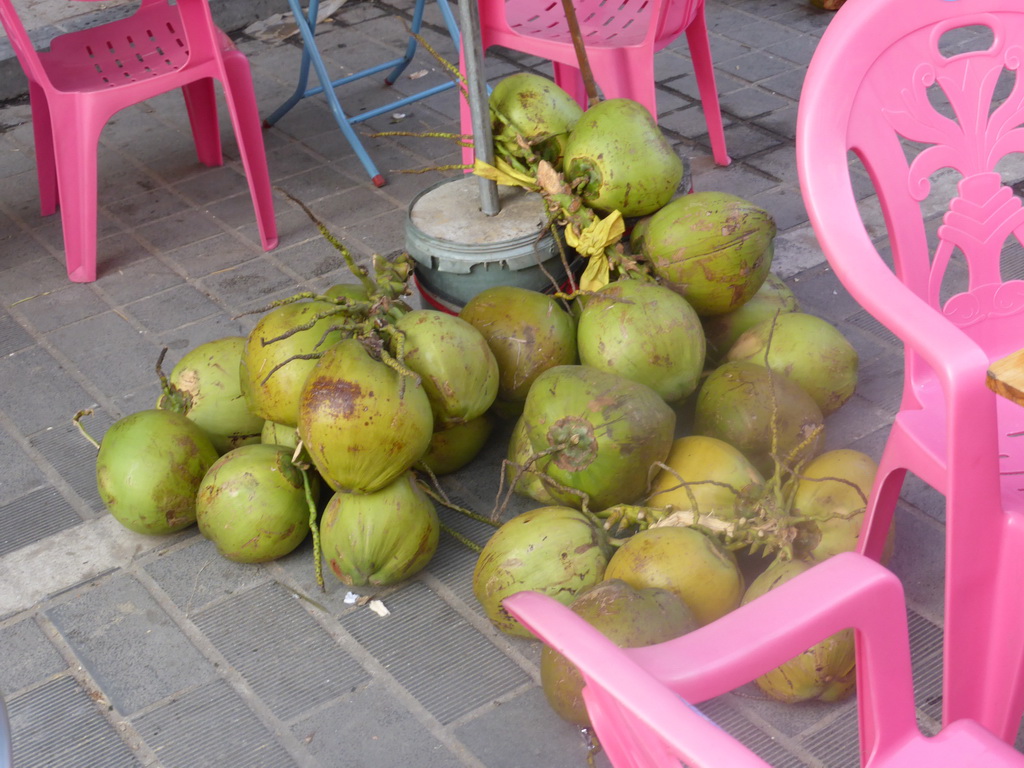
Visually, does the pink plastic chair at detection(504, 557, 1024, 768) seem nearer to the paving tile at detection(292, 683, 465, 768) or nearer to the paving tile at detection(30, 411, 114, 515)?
the paving tile at detection(292, 683, 465, 768)

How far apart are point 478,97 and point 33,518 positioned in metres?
1.59

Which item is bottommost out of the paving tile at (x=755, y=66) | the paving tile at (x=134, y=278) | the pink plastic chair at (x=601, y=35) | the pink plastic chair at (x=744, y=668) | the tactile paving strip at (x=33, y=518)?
the paving tile at (x=755, y=66)

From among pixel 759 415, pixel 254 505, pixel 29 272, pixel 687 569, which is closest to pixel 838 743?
pixel 687 569

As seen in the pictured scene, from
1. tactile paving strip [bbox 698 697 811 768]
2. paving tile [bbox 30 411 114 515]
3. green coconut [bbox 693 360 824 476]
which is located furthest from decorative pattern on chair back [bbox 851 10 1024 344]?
paving tile [bbox 30 411 114 515]

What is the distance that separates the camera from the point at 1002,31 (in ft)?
6.35

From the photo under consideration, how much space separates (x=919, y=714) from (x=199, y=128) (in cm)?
362

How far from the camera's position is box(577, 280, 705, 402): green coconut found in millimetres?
2465

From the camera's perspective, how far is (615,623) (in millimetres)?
1890

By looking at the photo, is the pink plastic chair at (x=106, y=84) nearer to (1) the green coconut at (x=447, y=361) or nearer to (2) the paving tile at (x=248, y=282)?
(2) the paving tile at (x=248, y=282)

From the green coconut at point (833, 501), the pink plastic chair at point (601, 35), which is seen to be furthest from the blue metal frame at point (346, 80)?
the green coconut at point (833, 501)

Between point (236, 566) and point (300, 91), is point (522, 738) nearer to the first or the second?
point (236, 566)

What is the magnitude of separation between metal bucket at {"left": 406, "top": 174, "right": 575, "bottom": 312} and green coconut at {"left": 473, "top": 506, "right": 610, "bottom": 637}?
729 millimetres

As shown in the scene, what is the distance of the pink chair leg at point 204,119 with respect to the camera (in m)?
4.31

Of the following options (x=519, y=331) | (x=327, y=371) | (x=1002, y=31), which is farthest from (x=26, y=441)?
(x=1002, y=31)
